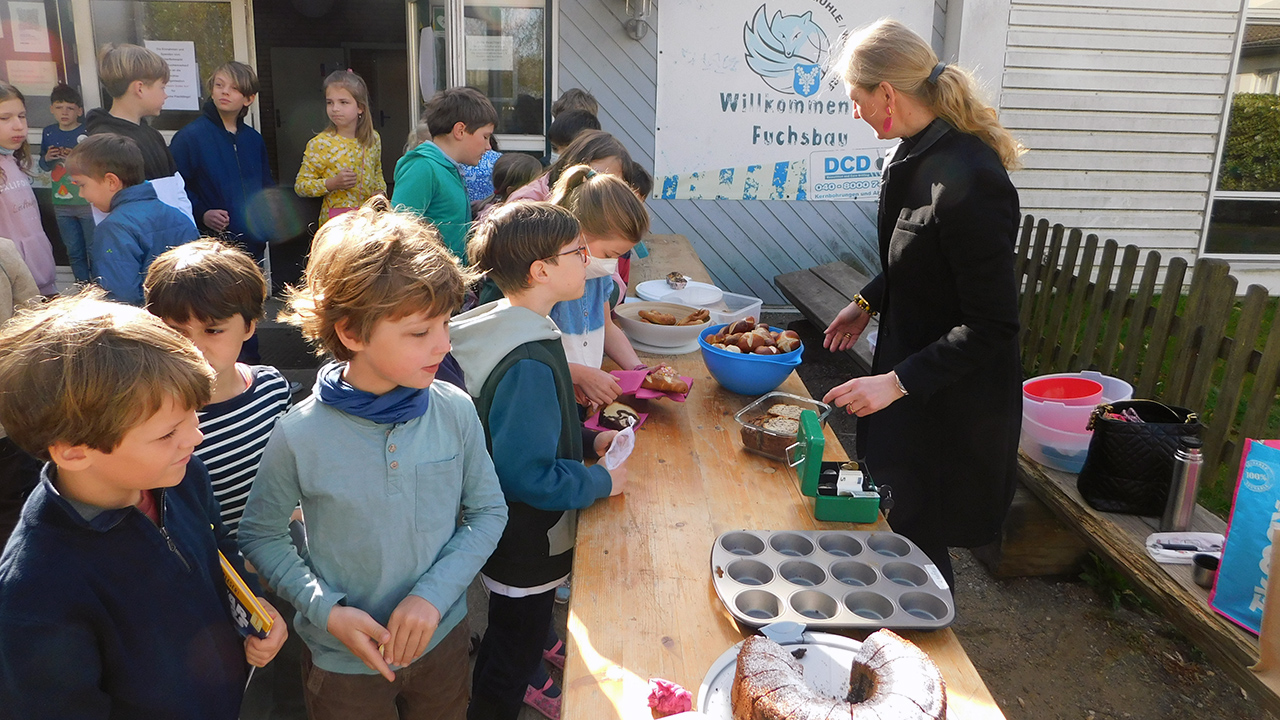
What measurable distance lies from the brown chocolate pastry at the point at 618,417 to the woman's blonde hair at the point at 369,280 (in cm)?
77

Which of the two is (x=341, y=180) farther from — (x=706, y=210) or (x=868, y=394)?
(x=868, y=394)

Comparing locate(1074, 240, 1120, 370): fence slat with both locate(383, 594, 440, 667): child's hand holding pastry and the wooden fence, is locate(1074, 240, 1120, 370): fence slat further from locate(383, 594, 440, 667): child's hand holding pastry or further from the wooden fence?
locate(383, 594, 440, 667): child's hand holding pastry

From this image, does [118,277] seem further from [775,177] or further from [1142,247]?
[1142,247]

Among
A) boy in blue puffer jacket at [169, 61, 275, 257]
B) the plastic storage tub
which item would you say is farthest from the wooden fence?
boy in blue puffer jacket at [169, 61, 275, 257]

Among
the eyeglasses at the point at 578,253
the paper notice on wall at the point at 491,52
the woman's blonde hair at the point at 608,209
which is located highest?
the paper notice on wall at the point at 491,52

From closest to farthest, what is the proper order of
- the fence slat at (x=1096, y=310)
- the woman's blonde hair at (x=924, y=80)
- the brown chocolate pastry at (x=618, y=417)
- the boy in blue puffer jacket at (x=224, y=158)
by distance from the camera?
the woman's blonde hair at (x=924, y=80) < the brown chocolate pastry at (x=618, y=417) < the fence slat at (x=1096, y=310) < the boy in blue puffer jacket at (x=224, y=158)

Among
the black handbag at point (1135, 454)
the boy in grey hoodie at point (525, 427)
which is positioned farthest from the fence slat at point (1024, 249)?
the boy in grey hoodie at point (525, 427)

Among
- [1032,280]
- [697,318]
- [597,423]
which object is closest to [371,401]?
[597,423]

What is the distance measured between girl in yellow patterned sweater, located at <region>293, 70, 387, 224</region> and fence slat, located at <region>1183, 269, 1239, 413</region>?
4402 mm

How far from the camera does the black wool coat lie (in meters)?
2.11

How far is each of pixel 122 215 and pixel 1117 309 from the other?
4.56 metres

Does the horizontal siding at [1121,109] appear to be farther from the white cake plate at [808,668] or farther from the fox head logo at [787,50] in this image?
the white cake plate at [808,668]

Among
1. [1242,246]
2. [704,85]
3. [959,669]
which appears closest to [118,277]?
[959,669]

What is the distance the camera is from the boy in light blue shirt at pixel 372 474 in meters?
1.55
